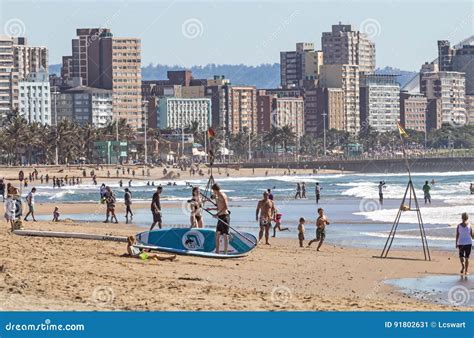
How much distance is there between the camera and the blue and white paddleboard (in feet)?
68.1

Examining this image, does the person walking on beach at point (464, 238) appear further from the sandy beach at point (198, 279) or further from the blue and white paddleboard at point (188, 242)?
the blue and white paddleboard at point (188, 242)

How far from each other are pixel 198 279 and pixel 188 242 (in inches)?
155

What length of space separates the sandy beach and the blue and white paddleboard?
0.33 metres

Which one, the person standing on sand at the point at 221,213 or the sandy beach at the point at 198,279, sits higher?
the person standing on sand at the point at 221,213

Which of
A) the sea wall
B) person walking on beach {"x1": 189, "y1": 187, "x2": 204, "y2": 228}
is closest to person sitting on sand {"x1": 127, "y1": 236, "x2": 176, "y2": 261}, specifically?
person walking on beach {"x1": 189, "y1": 187, "x2": 204, "y2": 228}

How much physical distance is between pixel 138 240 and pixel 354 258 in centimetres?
508

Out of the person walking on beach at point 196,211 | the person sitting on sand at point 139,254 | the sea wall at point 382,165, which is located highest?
the person walking on beach at point 196,211

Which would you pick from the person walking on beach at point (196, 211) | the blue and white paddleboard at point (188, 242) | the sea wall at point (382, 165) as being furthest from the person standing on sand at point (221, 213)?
the sea wall at point (382, 165)

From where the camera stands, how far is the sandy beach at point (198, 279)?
13758 mm

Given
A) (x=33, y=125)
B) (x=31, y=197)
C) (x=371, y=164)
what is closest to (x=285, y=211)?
(x=31, y=197)

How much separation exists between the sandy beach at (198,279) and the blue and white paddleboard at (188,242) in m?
0.33

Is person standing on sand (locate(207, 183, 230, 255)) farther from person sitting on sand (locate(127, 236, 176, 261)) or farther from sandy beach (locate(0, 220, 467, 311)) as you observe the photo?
person sitting on sand (locate(127, 236, 176, 261))
